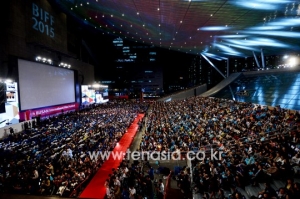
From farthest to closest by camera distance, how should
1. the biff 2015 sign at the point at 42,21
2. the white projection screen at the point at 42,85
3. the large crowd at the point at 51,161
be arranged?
the biff 2015 sign at the point at 42,21 → the white projection screen at the point at 42,85 → the large crowd at the point at 51,161

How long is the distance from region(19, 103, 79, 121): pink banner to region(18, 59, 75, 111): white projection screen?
50 cm

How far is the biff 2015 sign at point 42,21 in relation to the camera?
84.3ft

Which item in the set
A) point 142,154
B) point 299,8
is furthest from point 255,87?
point 142,154

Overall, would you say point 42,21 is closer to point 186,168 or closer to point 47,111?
point 47,111

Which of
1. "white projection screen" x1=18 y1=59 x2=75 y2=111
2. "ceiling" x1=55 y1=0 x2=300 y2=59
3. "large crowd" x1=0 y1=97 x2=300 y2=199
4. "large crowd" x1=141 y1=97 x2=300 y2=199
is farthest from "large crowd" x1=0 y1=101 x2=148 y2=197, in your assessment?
"ceiling" x1=55 y1=0 x2=300 y2=59

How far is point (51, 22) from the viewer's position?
98.7 feet

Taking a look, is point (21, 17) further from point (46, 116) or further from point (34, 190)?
point (34, 190)

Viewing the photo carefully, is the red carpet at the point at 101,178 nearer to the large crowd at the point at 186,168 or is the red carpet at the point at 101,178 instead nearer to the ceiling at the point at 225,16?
the large crowd at the point at 186,168

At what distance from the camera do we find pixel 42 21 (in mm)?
27625

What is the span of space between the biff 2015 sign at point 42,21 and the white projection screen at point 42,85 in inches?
205

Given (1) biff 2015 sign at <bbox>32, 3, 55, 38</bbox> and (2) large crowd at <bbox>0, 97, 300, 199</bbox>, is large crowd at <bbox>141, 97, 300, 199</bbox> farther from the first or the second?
(1) biff 2015 sign at <bbox>32, 3, 55, 38</bbox>

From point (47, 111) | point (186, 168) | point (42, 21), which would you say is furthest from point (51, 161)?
point (42, 21)

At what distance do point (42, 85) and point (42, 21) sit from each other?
31.1 ft

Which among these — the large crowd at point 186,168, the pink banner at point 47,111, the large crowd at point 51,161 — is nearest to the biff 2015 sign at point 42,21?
the pink banner at point 47,111
